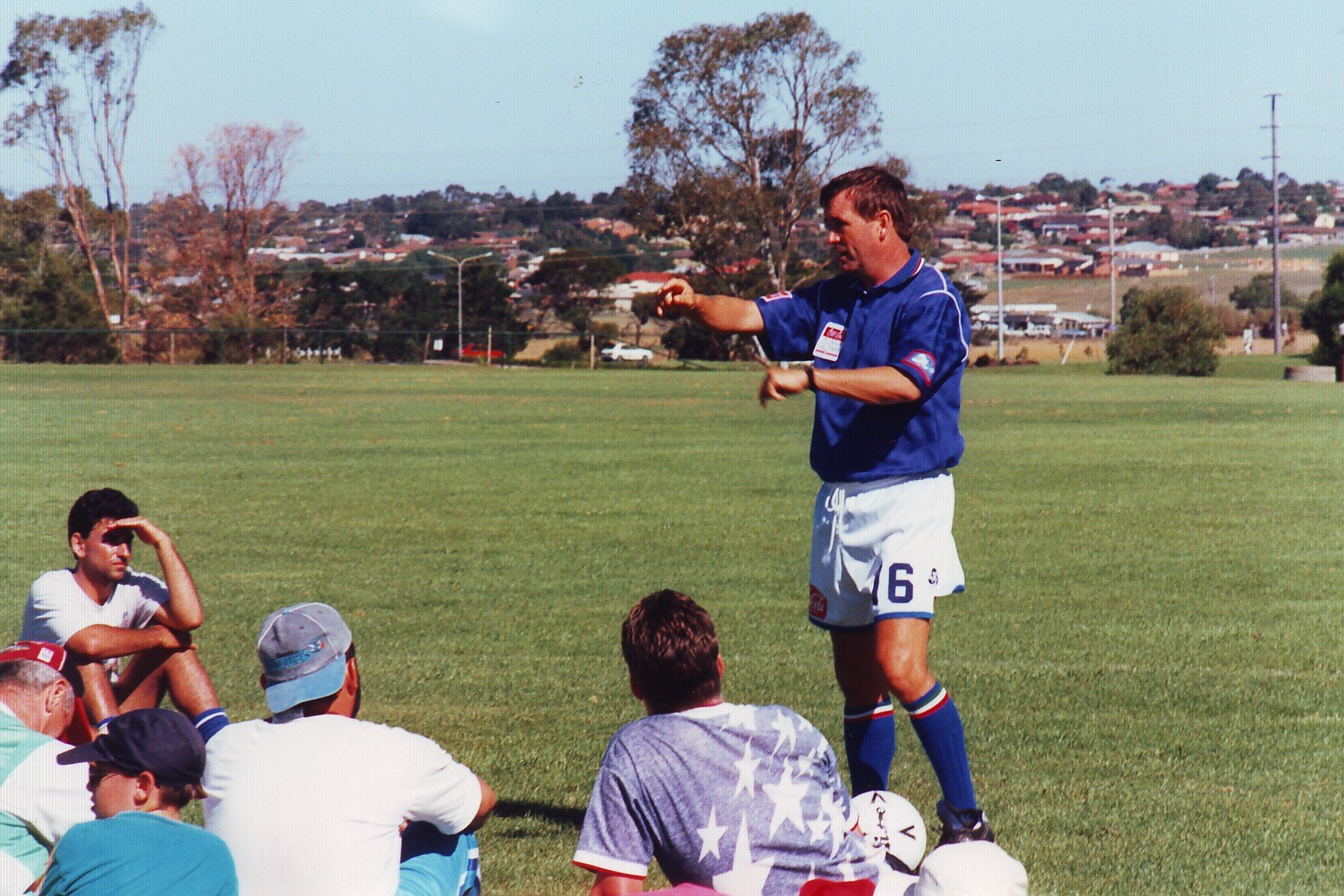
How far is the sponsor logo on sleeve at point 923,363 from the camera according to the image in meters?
4.49

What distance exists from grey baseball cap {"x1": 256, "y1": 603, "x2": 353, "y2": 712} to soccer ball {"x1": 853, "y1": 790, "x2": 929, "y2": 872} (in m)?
1.61

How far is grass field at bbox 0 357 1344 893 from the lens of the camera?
5.30 metres

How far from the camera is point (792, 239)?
6831 cm

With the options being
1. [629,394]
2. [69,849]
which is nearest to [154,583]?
[69,849]

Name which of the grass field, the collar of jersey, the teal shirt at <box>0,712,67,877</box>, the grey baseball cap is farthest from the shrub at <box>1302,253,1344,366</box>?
the teal shirt at <box>0,712,67,877</box>

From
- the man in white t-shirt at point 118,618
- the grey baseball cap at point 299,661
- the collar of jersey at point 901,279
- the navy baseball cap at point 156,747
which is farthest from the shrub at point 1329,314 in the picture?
the navy baseball cap at point 156,747

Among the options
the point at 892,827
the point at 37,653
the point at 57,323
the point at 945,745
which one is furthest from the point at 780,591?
the point at 57,323

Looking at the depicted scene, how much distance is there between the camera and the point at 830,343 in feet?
16.0

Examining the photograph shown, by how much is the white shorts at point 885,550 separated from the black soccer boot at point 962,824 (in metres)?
0.62

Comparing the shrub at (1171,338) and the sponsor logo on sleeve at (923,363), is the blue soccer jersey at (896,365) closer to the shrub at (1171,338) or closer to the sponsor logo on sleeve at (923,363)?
the sponsor logo on sleeve at (923,363)

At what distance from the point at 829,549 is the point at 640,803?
176 centimetres

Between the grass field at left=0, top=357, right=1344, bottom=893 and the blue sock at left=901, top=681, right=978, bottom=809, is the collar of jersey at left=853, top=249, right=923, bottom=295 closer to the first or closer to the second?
the blue sock at left=901, top=681, right=978, bottom=809

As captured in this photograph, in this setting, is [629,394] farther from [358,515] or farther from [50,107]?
[50,107]

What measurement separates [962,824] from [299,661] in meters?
2.27
